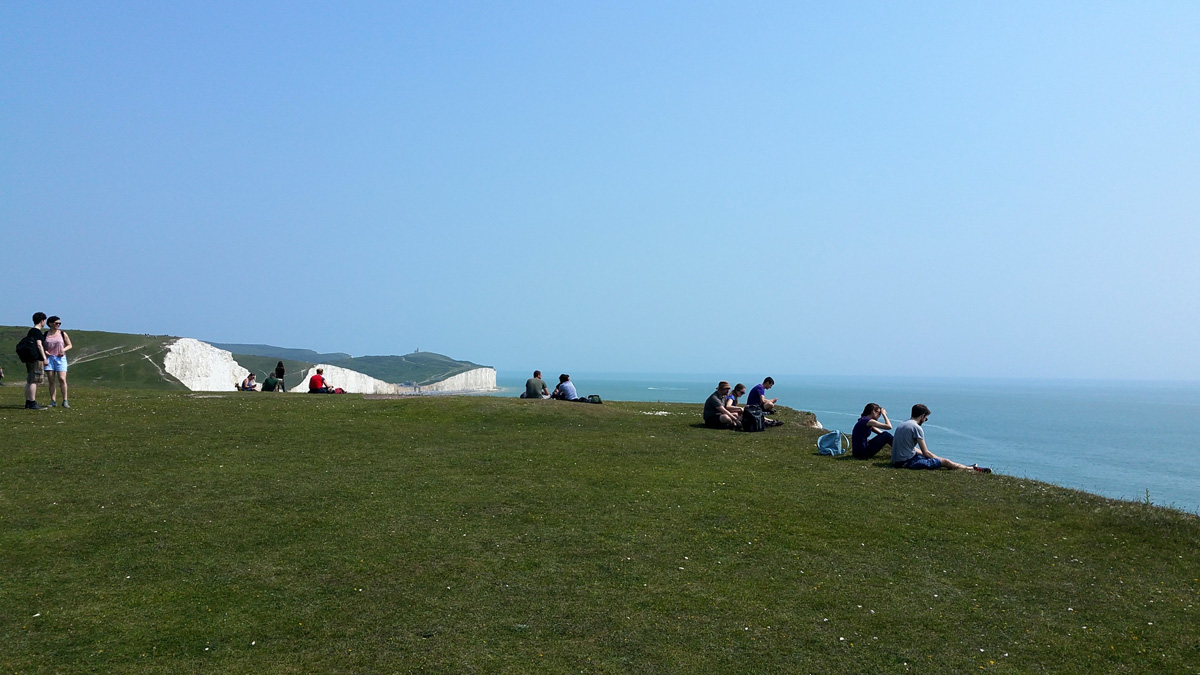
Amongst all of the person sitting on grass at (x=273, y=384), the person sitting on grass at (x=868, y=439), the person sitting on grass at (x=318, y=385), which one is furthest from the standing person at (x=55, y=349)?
the person sitting on grass at (x=868, y=439)

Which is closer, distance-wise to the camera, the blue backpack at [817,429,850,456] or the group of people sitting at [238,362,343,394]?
the blue backpack at [817,429,850,456]

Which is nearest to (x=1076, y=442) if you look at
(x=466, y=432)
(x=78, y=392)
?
(x=466, y=432)

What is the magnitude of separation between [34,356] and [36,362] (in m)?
0.44

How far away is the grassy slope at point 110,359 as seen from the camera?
290 feet

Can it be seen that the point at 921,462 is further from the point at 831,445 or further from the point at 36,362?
the point at 36,362

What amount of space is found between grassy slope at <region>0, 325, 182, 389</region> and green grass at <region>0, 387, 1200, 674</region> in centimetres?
8087

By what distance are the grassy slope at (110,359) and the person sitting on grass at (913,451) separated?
8733 cm

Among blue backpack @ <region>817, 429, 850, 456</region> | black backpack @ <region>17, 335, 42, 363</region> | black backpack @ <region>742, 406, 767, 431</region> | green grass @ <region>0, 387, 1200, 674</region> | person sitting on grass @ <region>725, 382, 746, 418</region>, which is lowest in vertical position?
green grass @ <region>0, 387, 1200, 674</region>

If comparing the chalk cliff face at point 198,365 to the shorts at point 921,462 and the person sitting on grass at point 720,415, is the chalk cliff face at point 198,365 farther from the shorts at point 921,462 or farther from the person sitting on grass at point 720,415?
the shorts at point 921,462

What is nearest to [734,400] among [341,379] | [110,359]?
[110,359]

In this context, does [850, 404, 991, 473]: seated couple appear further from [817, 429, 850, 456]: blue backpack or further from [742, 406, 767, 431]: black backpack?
[742, 406, 767, 431]: black backpack

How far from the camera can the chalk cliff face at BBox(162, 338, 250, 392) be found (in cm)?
10444

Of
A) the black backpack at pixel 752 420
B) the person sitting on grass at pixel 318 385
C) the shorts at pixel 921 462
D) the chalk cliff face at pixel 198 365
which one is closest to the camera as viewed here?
the shorts at pixel 921 462

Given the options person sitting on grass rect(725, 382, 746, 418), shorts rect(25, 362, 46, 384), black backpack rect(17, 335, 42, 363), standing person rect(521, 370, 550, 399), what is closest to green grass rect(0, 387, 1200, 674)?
black backpack rect(17, 335, 42, 363)
